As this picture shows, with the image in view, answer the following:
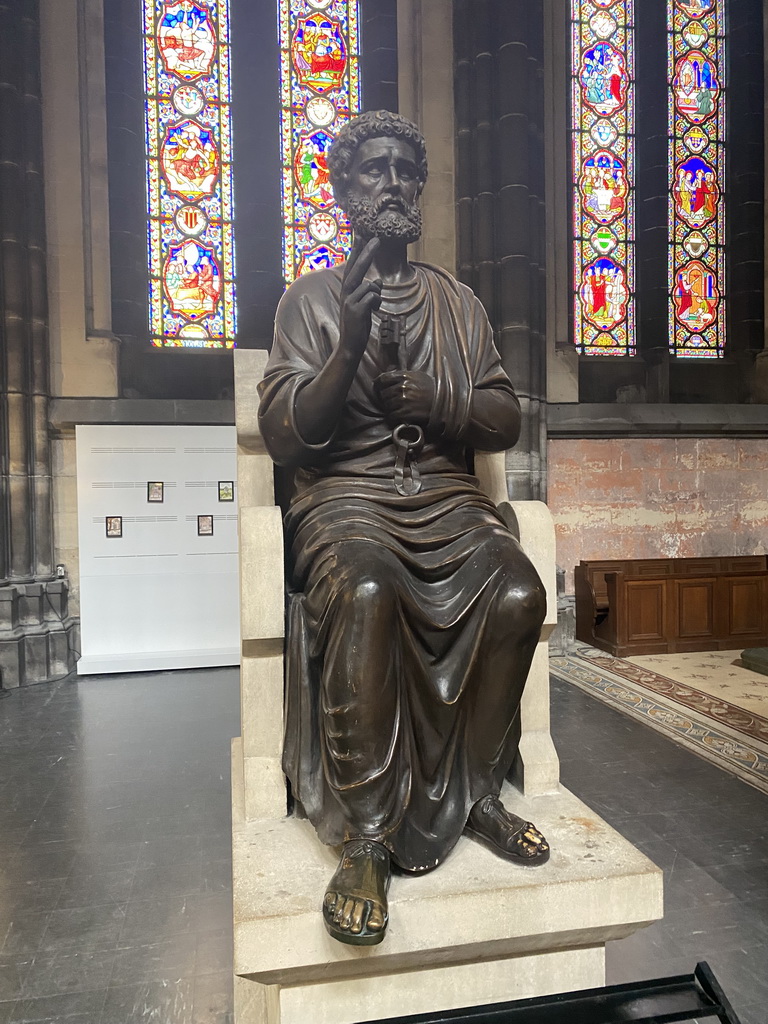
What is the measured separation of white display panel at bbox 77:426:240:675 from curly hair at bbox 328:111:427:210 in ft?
16.4

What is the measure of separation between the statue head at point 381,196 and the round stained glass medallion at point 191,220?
6.53 metres

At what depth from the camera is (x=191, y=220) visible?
8.16 metres

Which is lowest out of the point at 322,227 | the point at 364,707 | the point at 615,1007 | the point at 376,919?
the point at 615,1007

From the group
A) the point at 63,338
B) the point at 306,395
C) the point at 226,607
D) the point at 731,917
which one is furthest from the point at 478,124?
the point at 731,917

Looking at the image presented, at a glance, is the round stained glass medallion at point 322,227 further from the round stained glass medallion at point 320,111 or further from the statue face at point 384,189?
the statue face at point 384,189

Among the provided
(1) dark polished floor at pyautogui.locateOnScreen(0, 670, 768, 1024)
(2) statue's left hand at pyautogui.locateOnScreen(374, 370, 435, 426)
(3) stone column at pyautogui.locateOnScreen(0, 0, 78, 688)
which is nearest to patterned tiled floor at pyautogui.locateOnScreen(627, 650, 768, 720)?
(1) dark polished floor at pyautogui.locateOnScreen(0, 670, 768, 1024)

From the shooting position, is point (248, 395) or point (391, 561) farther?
point (248, 395)

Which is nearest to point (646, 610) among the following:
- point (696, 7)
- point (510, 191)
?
point (510, 191)

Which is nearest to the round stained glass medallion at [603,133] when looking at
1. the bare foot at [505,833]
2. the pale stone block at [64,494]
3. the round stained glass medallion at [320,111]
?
the round stained glass medallion at [320,111]

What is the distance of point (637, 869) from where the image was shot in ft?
5.53

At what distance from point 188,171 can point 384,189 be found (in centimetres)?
696

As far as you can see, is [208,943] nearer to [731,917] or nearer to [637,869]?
[637,869]

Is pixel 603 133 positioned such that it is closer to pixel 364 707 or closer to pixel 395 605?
pixel 395 605

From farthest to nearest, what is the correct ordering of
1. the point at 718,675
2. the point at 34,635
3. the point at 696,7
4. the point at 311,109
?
the point at 696,7 → the point at 311,109 → the point at 34,635 → the point at 718,675
